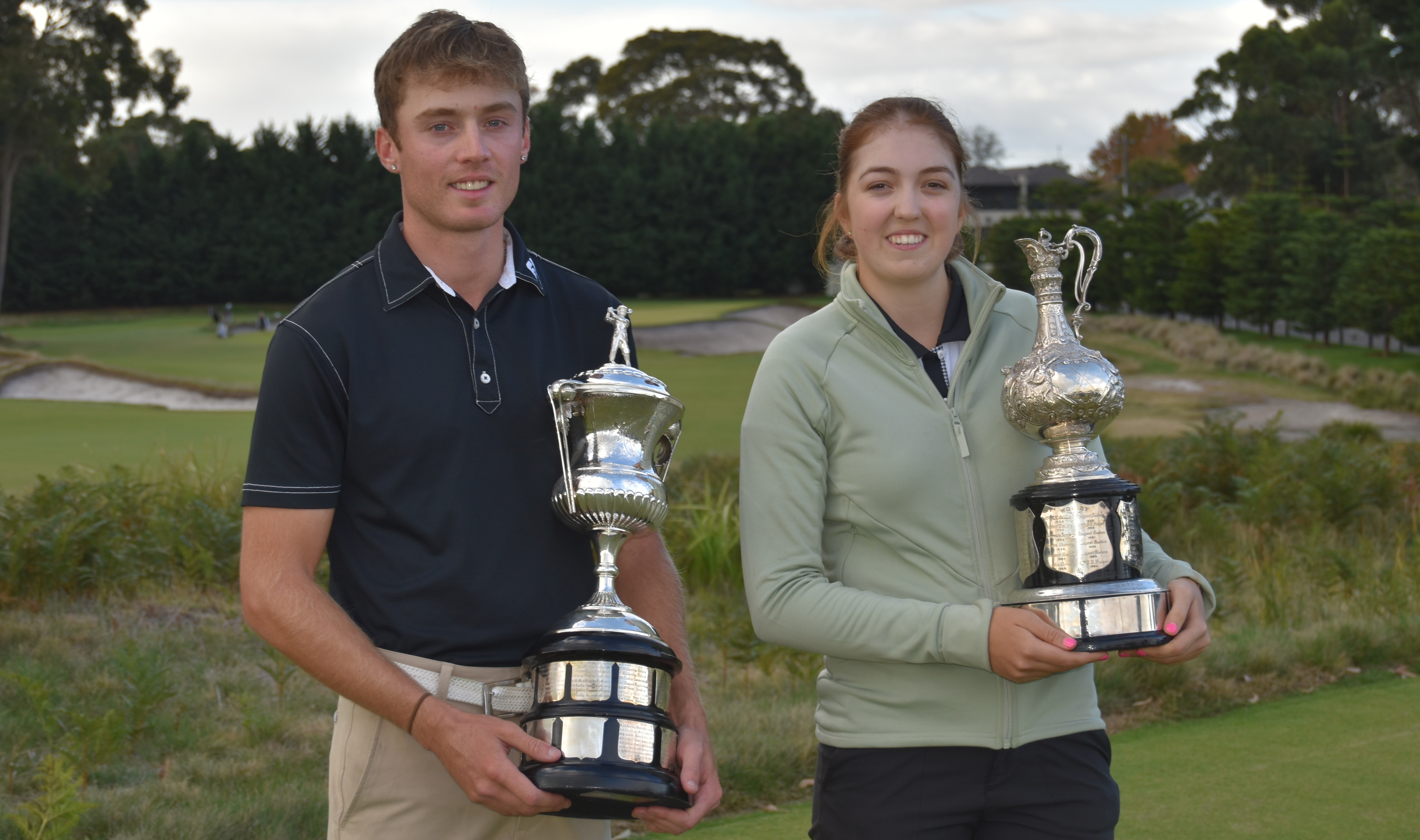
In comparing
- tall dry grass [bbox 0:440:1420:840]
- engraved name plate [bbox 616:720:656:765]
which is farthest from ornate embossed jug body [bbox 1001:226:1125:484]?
tall dry grass [bbox 0:440:1420:840]

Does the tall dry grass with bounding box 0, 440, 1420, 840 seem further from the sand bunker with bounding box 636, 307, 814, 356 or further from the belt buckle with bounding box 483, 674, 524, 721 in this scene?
the sand bunker with bounding box 636, 307, 814, 356

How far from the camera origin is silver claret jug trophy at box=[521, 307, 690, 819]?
1918 mm

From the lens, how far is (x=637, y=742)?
1948mm

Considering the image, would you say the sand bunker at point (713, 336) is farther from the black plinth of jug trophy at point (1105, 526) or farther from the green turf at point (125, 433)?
the black plinth of jug trophy at point (1105, 526)

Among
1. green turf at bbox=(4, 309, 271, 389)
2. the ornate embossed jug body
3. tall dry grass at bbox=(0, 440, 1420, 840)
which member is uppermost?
the ornate embossed jug body

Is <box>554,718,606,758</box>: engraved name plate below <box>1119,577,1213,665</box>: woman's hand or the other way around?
below

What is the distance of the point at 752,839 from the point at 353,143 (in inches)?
1174

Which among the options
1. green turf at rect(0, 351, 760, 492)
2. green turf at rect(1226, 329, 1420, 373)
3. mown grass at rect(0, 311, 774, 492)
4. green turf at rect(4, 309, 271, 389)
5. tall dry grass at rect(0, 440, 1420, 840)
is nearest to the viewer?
tall dry grass at rect(0, 440, 1420, 840)

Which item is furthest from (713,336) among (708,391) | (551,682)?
(551,682)

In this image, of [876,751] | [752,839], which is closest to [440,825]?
[876,751]

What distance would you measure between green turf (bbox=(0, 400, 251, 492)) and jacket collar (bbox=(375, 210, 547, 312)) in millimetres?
7878

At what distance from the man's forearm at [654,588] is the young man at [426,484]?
14 cm

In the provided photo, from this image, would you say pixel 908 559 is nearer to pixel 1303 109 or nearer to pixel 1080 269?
pixel 1080 269

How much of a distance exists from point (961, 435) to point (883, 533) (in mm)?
226
